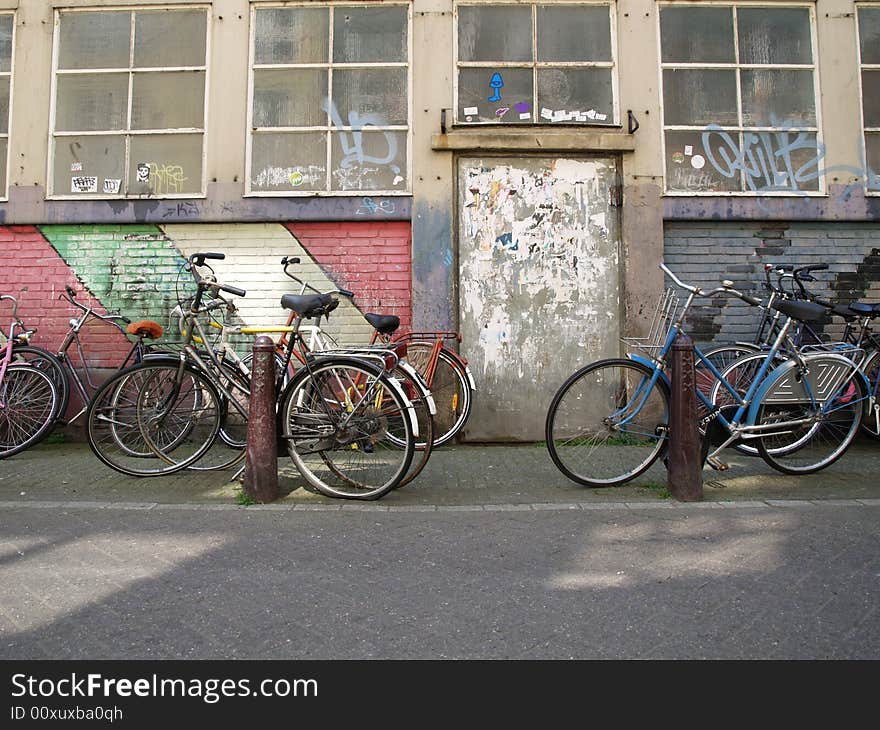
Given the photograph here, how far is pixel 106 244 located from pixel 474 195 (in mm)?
3770

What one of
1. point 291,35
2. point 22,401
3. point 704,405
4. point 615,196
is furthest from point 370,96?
point 704,405

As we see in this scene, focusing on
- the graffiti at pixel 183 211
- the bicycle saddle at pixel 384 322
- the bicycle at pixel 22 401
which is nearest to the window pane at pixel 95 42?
the graffiti at pixel 183 211

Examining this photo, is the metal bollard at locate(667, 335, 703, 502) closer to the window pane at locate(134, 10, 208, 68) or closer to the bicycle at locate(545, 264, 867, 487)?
the bicycle at locate(545, 264, 867, 487)

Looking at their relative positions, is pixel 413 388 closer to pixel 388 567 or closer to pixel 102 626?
pixel 388 567

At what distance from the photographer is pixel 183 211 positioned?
695 cm

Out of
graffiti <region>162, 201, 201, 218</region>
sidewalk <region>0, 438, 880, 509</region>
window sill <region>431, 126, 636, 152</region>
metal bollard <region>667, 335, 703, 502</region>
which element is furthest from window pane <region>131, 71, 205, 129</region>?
metal bollard <region>667, 335, 703, 502</region>

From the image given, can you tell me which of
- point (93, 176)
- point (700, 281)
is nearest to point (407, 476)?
point (700, 281)

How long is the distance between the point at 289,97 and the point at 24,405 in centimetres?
391

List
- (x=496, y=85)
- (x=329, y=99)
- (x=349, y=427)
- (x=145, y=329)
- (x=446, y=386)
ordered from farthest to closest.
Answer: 1. (x=329, y=99)
2. (x=496, y=85)
3. (x=446, y=386)
4. (x=145, y=329)
5. (x=349, y=427)

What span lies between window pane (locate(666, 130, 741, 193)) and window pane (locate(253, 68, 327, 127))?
357cm

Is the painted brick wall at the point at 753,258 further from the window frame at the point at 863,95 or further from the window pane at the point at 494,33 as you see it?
the window pane at the point at 494,33

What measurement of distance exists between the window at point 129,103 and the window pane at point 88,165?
0.03 ft

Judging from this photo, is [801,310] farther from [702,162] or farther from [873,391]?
[702,162]

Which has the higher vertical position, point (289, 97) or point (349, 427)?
point (289, 97)
